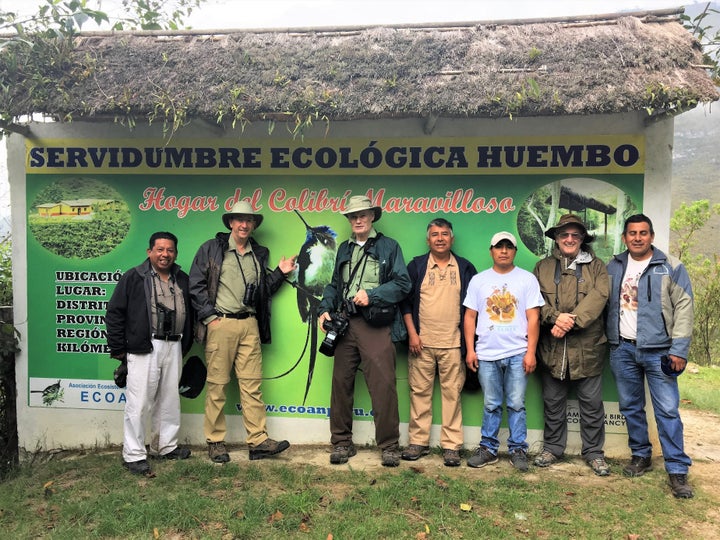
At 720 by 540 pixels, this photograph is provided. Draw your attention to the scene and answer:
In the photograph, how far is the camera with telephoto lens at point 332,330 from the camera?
447 cm

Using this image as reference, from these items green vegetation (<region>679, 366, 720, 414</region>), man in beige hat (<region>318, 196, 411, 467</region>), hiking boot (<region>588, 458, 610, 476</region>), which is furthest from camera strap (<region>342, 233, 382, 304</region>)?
green vegetation (<region>679, 366, 720, 414</region>)

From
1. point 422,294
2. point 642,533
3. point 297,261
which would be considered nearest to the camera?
point 642,533

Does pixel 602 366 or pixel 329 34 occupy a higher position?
pixel 329 34

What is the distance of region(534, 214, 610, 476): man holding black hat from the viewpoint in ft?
14.1

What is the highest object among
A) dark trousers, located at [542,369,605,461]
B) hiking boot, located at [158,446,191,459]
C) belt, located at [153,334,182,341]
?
belt, located at [153,334,182,341]

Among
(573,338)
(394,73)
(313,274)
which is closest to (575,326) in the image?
(573,338)

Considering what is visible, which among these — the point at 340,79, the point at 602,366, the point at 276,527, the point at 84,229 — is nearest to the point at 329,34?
the point at 340,79

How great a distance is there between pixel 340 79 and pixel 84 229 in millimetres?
2834

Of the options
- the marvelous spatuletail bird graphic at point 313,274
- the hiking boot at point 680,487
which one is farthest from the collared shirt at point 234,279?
the hiking boot at point 680,487

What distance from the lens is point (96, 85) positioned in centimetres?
457

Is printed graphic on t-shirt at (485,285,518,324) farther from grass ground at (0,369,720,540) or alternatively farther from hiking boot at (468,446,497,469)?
grass ground at (0,369,720,540)

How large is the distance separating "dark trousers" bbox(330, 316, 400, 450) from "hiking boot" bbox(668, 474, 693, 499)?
207 cm

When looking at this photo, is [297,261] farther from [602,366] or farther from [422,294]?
[602,366]

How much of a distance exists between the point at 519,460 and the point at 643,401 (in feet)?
3.55
